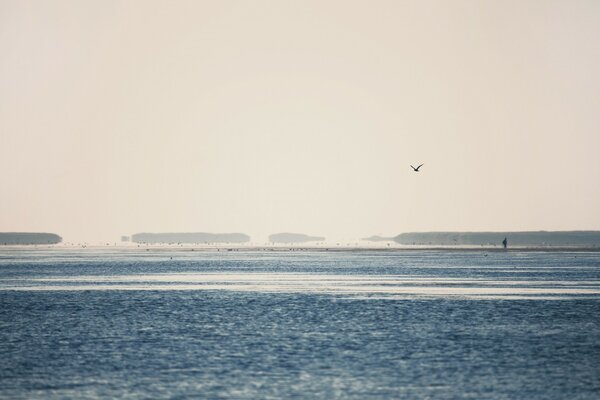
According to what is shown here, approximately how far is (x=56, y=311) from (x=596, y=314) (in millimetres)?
32246

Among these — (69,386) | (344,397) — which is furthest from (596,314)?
(69,386)

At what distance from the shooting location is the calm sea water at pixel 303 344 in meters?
30.2

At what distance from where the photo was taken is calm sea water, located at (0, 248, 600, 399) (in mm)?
30188

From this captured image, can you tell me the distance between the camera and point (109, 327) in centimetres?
4859

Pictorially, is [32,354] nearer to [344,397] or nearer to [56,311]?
[344,397]

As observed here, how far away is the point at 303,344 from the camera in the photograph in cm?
4100

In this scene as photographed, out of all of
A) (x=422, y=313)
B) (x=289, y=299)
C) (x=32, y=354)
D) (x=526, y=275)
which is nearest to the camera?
(x=32, y=354)

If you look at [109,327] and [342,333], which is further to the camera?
[109,327]

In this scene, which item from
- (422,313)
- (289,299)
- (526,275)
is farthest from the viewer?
(526,275)

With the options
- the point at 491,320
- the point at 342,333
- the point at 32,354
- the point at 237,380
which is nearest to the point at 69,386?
the point at 237,380

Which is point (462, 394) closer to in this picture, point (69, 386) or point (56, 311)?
point (69, 386)

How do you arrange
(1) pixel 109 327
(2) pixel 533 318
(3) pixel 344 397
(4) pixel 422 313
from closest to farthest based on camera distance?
(3) pixel 344 397, (1) pixel 109 327, (2) pixel 533 318, (4) pixel 422 313

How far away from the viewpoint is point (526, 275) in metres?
105

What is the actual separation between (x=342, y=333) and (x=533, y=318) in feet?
42.9
